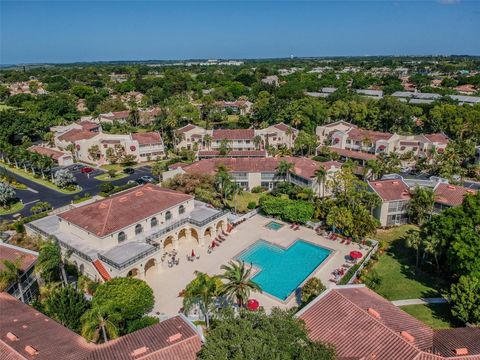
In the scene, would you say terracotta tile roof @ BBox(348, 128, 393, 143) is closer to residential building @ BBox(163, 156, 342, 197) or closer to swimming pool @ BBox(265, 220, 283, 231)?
residential building @ BBox(163, 156, 342, 197)

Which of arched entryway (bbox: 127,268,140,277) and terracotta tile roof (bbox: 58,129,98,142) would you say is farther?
terracotta tile roof (bbox: 58,129,98,142)

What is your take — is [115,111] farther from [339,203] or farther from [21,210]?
[339,203]

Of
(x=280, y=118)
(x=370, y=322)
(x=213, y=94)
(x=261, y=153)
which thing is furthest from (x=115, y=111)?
(x=370, y=322)

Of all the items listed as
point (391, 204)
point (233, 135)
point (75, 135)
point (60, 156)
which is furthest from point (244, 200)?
point (75, 135)

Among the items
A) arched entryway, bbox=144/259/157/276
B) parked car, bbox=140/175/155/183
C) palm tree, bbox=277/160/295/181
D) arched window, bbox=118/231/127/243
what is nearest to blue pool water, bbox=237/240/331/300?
arched entryway, bbox=144/259/157/276

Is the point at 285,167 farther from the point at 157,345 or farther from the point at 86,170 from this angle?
the point at 86,170

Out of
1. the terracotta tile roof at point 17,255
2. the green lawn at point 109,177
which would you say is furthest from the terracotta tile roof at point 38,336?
the green lawn at point 109,177

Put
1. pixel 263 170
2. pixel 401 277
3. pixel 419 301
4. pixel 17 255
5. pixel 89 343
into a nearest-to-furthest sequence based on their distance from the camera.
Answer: pixel 89 343 → pixel 419 301 → pixel 17 255 → pixel 401 277 → pixel 263 170
